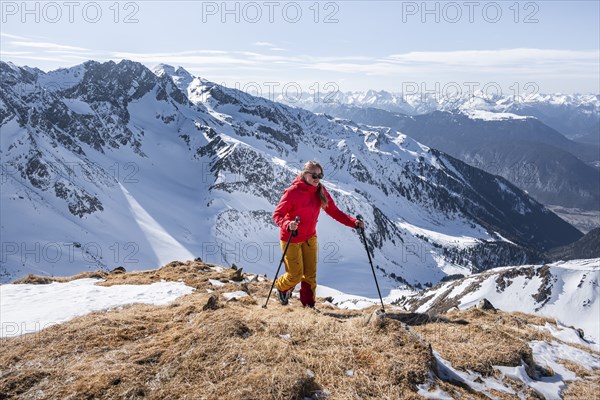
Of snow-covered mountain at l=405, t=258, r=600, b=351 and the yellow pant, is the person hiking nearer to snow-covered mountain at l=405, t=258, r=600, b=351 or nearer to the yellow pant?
the yellow pant

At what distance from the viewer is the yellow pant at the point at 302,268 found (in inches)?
433

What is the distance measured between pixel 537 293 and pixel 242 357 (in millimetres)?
117902

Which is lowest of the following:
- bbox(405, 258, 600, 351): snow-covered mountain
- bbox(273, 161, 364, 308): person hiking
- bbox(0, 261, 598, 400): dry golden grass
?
bbox(405, 258, 600, 351): snow-covered mountain

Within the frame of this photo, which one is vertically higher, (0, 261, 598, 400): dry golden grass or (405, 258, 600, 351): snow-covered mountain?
(0, 261, 598, 400): dry golden grass

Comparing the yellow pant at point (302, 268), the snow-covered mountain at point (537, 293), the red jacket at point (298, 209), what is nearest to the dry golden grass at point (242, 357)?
the yellow pant at point (302, 268)

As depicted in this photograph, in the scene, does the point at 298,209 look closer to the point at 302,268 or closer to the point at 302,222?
the point at 302,222

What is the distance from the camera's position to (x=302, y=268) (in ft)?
36.7

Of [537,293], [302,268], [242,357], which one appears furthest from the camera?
[537,293]

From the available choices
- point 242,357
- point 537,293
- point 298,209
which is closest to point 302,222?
point 298,209

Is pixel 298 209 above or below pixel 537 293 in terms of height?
above

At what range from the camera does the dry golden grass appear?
20.5 feet

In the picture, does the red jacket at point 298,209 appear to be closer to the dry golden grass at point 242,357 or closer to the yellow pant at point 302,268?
the yellow pant at point 302,268

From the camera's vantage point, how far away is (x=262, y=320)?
858 cm

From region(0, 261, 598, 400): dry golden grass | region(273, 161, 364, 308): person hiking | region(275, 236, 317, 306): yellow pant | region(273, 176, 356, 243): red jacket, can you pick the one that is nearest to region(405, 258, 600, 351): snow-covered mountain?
region(275, 236, 317, 306): yellow pant
